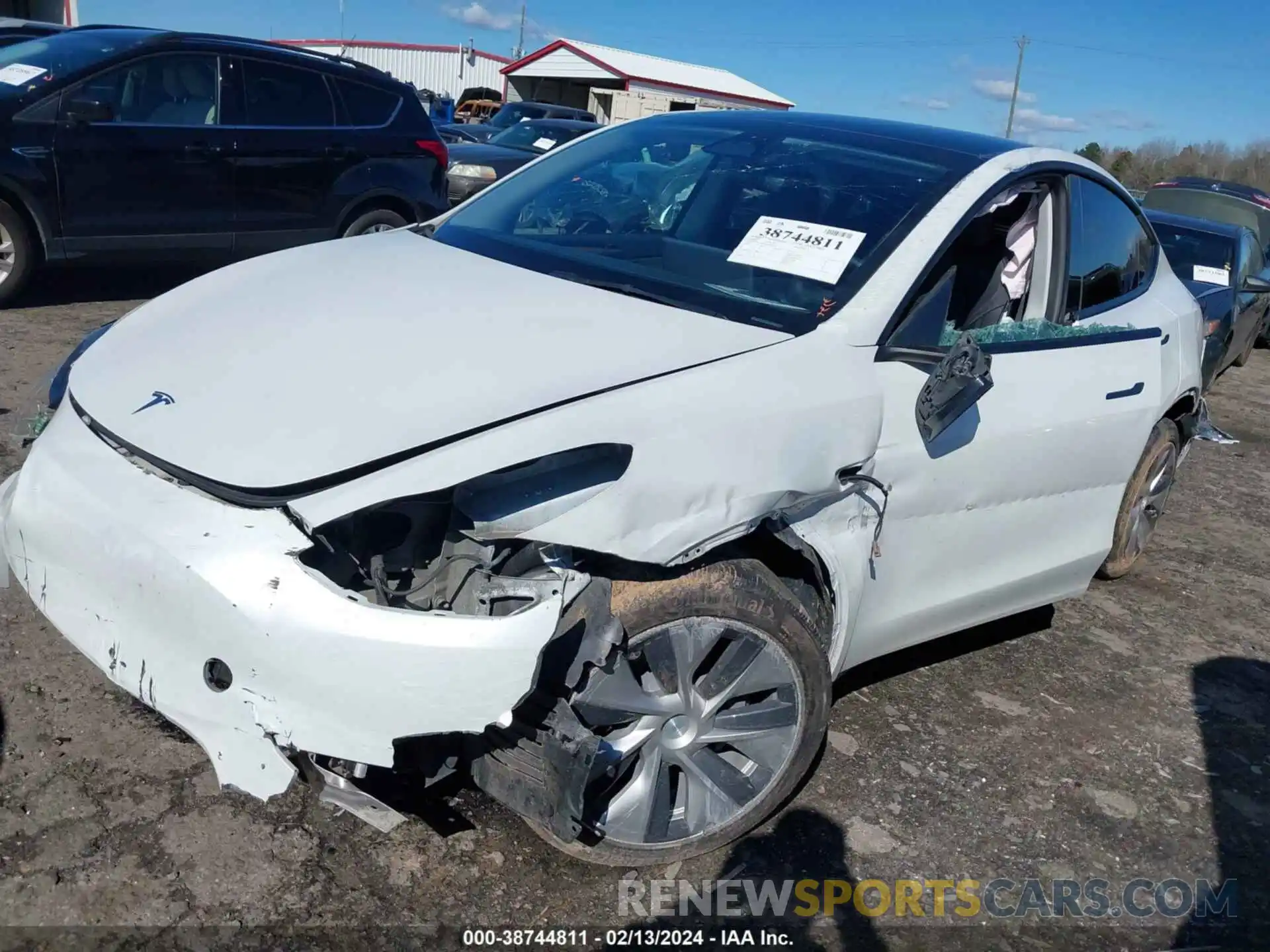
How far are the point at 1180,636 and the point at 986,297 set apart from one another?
1.83m

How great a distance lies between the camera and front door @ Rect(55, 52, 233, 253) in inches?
245

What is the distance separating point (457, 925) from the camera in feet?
7.59

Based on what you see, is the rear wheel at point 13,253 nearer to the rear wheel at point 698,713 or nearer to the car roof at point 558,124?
the rear wheel at point 698,713

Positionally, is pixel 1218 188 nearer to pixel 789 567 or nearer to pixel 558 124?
pixel 558 124

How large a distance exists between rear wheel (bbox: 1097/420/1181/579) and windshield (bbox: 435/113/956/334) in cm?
186

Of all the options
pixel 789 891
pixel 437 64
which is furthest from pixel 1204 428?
pixel 437 64

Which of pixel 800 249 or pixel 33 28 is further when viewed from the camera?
pixel 33 28

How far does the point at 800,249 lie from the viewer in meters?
2.95

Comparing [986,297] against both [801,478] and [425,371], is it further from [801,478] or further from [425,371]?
[425,371]

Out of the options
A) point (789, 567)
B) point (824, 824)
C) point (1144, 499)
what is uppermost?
point (789, 567)

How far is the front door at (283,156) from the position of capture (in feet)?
22.9

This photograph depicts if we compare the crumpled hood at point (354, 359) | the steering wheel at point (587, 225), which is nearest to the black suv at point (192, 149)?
the crumpled hood at point (354, 359)

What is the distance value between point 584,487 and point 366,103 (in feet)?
20.8

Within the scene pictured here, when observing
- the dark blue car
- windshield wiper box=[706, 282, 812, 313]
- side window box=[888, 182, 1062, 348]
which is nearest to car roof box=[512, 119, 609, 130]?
the dark blue car
